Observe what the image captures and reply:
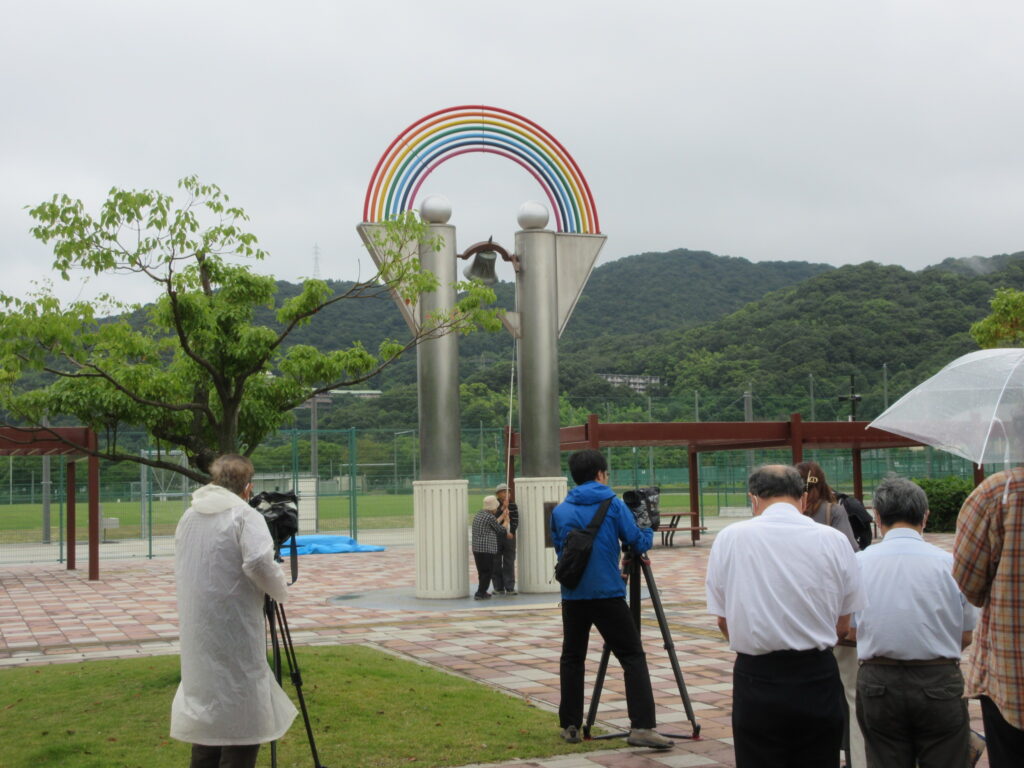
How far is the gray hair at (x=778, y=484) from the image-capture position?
13.3ft

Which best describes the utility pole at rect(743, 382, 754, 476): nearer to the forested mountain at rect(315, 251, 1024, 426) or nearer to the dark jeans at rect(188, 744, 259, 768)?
the forested mountain at rect(315, 251, 1024, 426)

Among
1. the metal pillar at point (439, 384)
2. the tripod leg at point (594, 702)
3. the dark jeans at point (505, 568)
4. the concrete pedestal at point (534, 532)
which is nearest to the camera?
the tripod leg at point (594, 702)

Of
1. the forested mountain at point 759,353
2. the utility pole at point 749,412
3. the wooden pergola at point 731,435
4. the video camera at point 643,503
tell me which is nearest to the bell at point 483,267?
the wooden pergola at point 731,435

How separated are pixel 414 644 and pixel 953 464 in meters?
32.1

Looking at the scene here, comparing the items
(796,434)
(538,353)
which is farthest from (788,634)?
(796,434)

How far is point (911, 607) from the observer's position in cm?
402

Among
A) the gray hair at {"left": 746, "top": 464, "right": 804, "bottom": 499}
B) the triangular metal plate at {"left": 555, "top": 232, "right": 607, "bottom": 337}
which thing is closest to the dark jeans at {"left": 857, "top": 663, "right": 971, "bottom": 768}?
the gray hair at {"left": 746, "top": 464, "right": 804, "bottom": 499}

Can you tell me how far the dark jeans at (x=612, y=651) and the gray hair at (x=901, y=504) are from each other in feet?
7.40

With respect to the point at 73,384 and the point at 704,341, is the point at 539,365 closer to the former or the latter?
the point at 73,384

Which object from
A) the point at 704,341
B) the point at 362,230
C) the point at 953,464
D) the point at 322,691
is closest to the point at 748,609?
the point at 322,691

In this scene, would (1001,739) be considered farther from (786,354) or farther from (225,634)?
(786,354)

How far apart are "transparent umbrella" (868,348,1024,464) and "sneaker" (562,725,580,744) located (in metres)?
2.84

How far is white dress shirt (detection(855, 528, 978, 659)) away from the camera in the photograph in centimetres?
399

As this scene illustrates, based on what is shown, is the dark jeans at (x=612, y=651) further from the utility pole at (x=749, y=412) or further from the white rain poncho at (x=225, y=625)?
the utility pole at (x=749, y=412)
